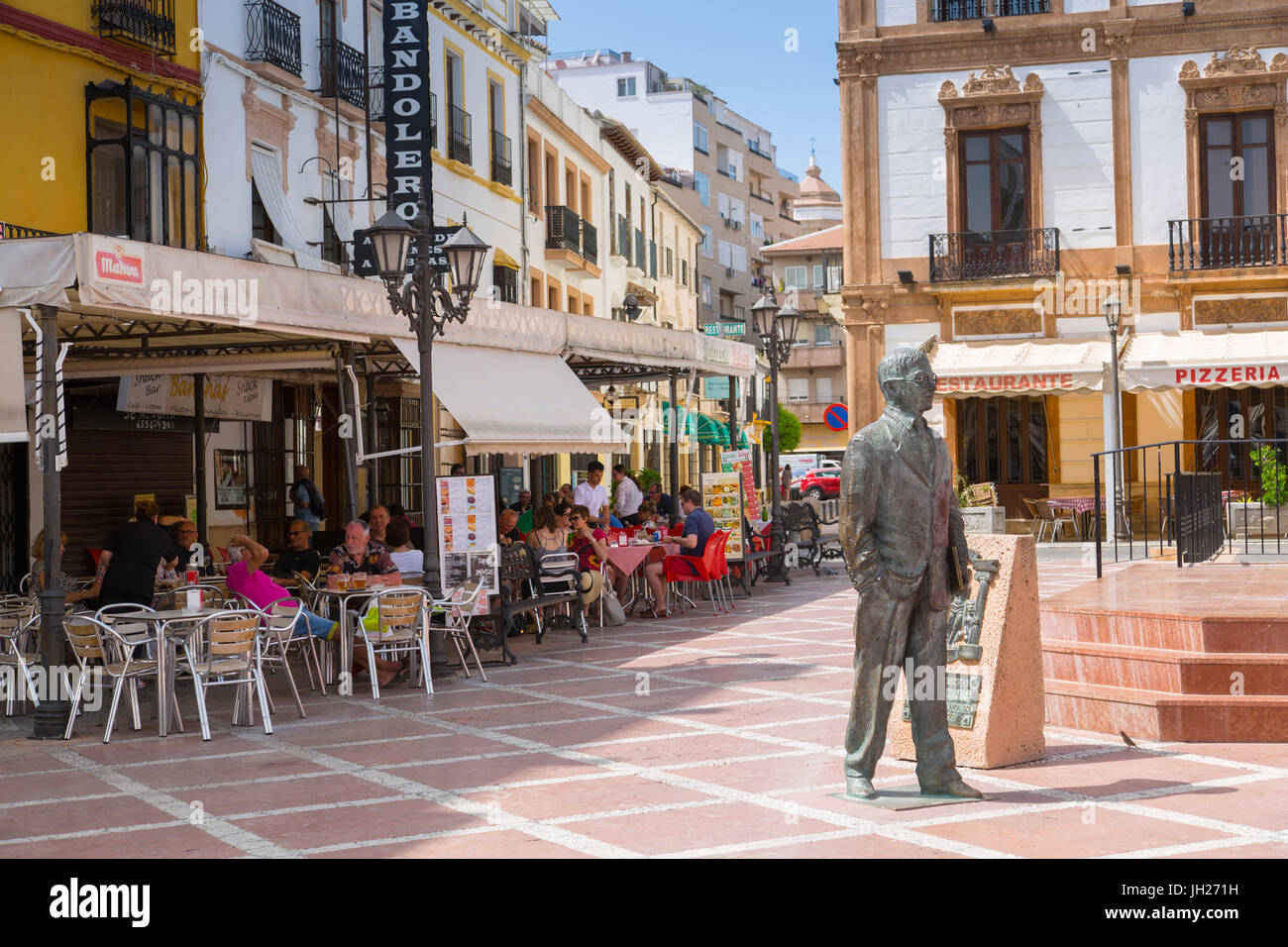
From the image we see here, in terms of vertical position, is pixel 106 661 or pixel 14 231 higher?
pixel 14 231

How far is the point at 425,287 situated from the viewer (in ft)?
39.1

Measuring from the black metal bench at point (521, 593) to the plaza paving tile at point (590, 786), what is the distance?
1.66 metres

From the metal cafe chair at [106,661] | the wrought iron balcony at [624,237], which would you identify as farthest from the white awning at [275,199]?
the wrought iron balcony at [624,237]

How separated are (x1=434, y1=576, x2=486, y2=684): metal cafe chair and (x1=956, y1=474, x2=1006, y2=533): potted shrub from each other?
10.6 metres

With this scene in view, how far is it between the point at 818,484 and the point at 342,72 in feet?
105

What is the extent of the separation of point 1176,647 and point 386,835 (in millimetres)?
4864

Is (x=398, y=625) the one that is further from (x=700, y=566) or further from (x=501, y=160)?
(x=501, y=160)

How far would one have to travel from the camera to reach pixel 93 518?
16.8 meters

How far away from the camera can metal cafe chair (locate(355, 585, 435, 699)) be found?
1084 centimetres

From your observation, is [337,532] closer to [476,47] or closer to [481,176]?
[481,176]

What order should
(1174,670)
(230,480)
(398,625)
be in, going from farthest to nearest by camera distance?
(230,480) < (398,625) < (1174,670)

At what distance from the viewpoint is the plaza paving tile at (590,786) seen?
617 centimetres

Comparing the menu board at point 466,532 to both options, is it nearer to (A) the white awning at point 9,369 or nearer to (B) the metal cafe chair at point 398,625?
(B) the metal cafe chair at point 398,625

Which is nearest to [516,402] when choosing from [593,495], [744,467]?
[593,495]
